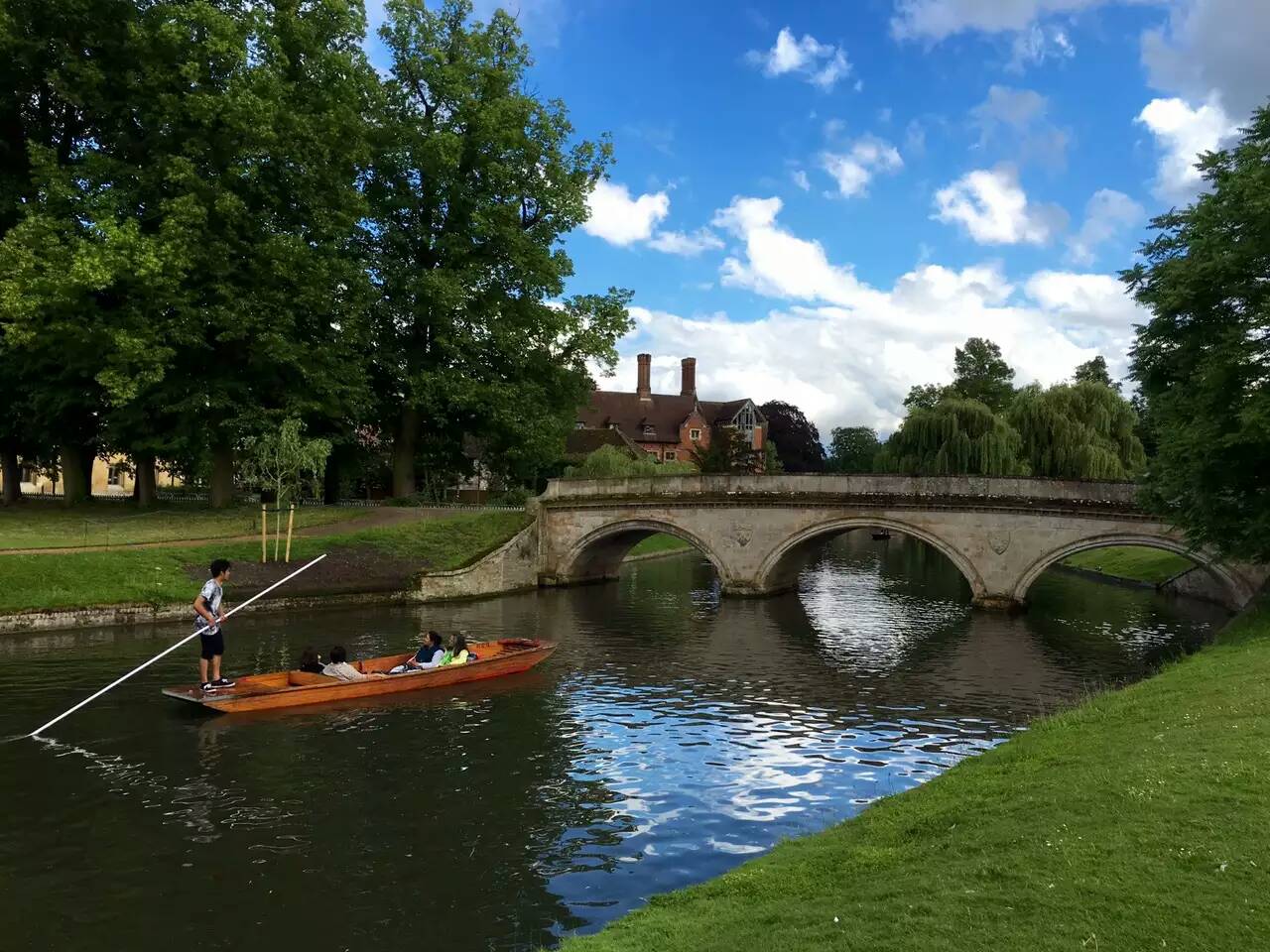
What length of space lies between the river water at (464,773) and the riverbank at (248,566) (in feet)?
4.95

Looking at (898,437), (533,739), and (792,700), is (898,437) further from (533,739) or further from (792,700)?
(533,739)

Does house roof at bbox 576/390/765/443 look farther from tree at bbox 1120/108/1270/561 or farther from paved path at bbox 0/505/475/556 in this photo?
tree at bbox 1120/108/1270/561

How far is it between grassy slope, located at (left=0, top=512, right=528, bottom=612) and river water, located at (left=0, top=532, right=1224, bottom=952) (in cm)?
150

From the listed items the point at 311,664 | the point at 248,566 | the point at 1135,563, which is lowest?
the point at 311,664

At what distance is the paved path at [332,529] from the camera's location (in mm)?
27859

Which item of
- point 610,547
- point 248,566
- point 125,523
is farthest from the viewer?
point 610,547

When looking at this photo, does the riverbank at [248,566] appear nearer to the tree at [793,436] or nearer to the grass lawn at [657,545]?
the grass lawn at [657,545]

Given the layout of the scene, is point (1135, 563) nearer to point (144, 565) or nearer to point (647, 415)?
point (144, 565)

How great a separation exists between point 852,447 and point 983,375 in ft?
203

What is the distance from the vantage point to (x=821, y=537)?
35094 mm

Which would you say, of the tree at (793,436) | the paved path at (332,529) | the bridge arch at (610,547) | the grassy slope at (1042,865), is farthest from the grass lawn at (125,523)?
the tree at (793,436)

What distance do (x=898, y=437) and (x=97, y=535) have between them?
3839cm

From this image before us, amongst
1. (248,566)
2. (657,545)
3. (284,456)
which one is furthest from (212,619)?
(657,545)

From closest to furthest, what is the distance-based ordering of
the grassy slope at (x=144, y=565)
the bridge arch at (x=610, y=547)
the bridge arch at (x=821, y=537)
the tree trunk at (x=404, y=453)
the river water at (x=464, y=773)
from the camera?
the river water at (x=464, y=773), the grassy slope at (x=144, y=565), the bridge arch at (x=821, y=537), the bridge arch at (x=610, y=547), the tree trunk at (x=404, y=453)
